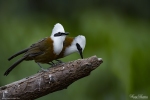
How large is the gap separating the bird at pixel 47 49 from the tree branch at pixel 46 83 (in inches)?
9.0

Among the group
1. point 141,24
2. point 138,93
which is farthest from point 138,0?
point 138,93

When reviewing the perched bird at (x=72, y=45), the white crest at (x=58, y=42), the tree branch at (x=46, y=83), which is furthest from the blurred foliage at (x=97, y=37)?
the tree branch at (x=46, y=83)

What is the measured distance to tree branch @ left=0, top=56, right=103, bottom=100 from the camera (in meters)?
4.00

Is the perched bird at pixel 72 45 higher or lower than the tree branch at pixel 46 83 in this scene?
higher

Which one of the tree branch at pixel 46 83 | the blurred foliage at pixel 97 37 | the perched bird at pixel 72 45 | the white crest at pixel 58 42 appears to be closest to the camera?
the tree branch at pixel 46 83

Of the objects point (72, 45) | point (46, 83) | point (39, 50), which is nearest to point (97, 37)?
point (72, 45)

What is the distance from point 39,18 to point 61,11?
36 centimetres

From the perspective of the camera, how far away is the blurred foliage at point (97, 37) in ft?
20.8

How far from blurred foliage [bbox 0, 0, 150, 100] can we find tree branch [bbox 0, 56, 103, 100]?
2158 millimetres

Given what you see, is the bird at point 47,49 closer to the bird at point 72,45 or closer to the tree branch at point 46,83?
the bird at point 72,45

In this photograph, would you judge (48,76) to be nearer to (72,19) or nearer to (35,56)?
(35,56)

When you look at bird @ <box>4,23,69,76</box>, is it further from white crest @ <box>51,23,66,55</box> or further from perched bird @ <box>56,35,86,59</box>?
perched bird @ <box>56,35,86,59</box>

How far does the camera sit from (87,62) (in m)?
3.95

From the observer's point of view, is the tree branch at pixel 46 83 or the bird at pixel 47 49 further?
the bird at pixel 47 49
